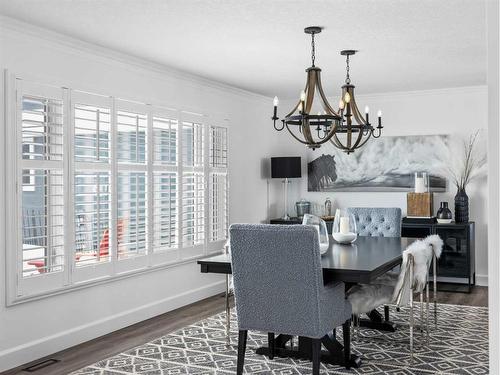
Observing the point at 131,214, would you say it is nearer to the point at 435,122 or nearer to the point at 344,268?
the point at 344,268

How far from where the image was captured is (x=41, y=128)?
385 cm

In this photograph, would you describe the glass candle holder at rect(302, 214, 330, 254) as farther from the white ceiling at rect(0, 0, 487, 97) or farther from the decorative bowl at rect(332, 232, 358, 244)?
the white ceiling at rect(0, 0, 487, 97)

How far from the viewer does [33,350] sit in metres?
3.82

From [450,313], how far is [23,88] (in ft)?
13.4

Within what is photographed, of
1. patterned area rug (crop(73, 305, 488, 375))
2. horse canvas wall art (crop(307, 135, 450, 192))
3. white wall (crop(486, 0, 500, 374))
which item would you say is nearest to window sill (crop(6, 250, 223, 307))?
patterned area rug (crop(73, 305, 488, 375))

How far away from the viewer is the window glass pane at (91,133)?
4.20 m

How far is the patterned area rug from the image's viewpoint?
3.61 metres

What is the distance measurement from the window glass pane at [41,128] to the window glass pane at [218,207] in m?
2.25

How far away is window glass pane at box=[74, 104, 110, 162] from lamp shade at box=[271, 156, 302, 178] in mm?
2954

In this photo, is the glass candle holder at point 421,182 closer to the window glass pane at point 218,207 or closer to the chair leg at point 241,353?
the window glass pane at point 218,207

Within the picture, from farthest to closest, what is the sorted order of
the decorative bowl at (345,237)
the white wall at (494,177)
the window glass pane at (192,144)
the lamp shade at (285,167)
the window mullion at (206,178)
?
the lamp shade at (285,167)
the window mullion at (206,178)
the window glass pane at (192,144)
the decorative bowl at (345,237)
the white wall at (494,177)

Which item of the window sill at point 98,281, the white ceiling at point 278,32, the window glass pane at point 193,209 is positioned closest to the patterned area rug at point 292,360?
the window sill at point 98,281

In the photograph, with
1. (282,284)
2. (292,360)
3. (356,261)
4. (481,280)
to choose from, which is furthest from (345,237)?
(481,280)

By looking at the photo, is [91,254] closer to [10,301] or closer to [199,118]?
[10,301]
